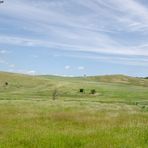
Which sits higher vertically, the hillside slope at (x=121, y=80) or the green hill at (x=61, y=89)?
the hillside slope at (x=121, y=80)

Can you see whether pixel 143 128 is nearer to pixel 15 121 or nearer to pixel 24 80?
pixel 15 121

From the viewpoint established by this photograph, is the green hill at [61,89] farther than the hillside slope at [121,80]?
No

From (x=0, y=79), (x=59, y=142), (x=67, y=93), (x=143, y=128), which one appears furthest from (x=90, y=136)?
(x=0, y=79)

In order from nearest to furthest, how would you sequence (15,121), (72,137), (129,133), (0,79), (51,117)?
1. (72,137)
2. (129,133)
3. (15,121)
4. (51,117)
5. (0,79)

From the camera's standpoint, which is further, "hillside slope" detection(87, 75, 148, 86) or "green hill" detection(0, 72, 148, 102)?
"hillside slope" detection(87, 75, 148, 86)

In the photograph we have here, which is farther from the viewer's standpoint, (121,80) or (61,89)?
(121,80)

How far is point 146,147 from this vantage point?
49.5 ft

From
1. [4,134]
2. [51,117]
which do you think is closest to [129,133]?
[4,134]

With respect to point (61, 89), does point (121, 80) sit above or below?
above

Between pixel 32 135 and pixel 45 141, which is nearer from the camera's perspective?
pixel 45 141

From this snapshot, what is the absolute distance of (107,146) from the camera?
14.9 metres

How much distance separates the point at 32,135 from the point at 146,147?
4939 millimetres

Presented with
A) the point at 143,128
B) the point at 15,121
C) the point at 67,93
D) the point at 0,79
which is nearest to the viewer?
the point at 143,128

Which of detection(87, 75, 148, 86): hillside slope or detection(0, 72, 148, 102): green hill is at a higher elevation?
detection(87, 75, 148, 86): hillside slope
